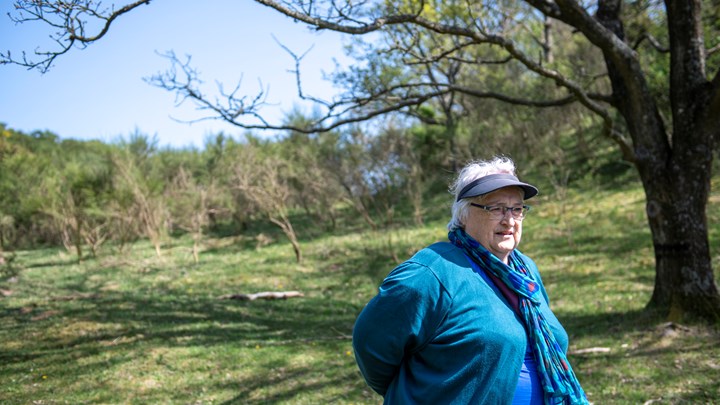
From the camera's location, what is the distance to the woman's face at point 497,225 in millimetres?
2691

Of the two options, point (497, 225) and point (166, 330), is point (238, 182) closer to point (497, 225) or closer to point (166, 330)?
point (166, 330)

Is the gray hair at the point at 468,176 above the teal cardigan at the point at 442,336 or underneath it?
above

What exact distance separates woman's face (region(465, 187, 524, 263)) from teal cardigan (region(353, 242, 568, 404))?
262mm

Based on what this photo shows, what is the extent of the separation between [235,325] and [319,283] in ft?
16.8

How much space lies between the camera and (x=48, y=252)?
26766mm

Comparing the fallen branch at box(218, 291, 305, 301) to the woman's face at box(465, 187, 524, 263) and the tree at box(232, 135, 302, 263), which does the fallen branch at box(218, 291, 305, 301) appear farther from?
the woman's face at box(465, 187, 524, 263)

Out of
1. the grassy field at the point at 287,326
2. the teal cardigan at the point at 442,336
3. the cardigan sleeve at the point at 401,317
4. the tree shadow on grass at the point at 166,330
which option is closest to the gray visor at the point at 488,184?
the teal cardigan at the point at 442,336

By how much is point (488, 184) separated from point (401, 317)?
761 millimetres

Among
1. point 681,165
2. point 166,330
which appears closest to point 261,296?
point 166,330

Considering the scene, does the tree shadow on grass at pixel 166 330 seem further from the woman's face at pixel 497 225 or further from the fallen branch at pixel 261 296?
the woman's face at pixel 497 225

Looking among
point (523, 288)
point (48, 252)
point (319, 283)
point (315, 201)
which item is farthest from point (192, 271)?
point (523, 288)

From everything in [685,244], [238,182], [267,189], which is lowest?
[685,244]

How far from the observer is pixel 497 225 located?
8.86 feet

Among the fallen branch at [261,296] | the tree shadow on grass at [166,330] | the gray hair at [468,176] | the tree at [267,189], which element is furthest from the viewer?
the tree at [267,189]
